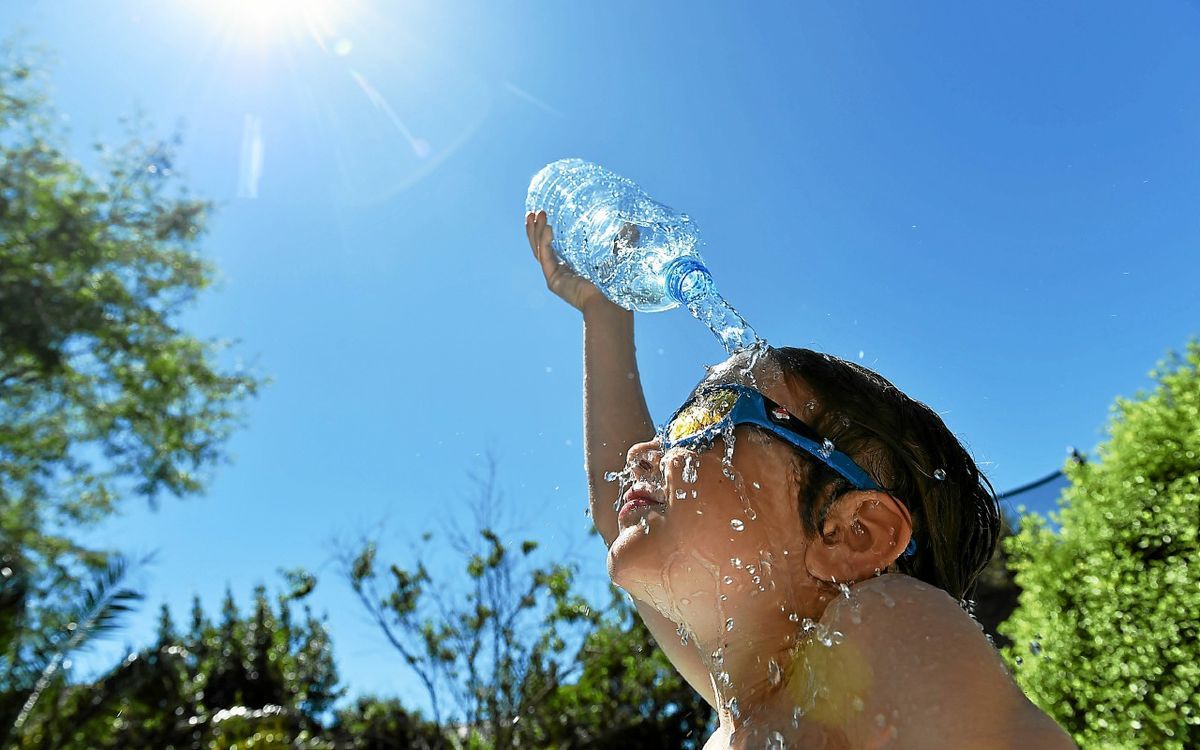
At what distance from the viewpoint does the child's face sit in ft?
5.03

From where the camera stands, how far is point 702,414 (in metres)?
1.69

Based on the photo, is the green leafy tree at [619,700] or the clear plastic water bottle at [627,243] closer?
the clear plastic water bottle at [627,243]

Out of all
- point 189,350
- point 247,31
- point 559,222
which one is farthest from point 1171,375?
point 189,350

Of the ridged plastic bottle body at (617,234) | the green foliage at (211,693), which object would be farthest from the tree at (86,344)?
the ridged plastic bottle body at (617,234)

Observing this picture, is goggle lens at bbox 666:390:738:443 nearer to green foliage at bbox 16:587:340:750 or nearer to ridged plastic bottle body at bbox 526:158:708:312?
ridged plastic bottle body at bbox 526:158:708:312

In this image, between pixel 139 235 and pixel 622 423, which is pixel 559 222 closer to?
pixel 622 423

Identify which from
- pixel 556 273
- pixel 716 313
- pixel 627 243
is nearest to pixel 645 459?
pixel 716 313

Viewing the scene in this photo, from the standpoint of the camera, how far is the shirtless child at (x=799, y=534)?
1.23 metres

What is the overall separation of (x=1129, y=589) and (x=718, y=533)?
146 inches

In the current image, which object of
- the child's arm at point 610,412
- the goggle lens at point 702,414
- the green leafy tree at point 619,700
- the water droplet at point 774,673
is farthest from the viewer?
the green leafy tree at point 619,700

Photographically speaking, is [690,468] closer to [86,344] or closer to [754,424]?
[754,424]

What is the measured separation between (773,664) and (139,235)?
63.1 feet

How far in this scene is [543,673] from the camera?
1145 centimetres

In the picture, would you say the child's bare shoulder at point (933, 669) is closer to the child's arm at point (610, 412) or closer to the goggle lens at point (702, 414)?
the goggle lens at point (702, 414)
